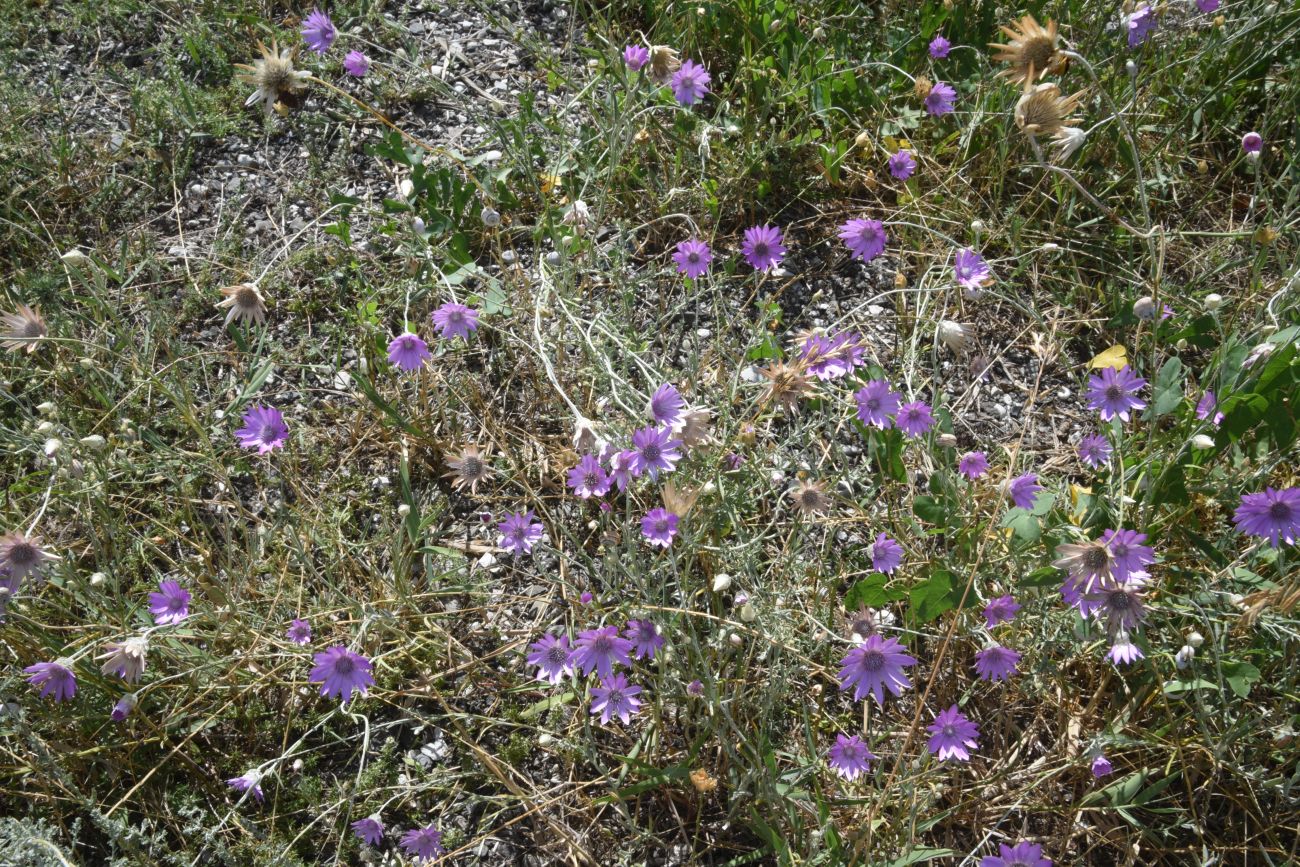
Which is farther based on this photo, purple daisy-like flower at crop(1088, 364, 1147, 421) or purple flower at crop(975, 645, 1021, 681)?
purple daisy-like flower at crop(1088, 364, 1147, 421)

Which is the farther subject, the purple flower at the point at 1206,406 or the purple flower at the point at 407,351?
the purple flower at the point at 407,351

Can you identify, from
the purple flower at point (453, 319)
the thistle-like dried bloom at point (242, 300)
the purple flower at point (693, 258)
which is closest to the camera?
the thistle-like dried bloom at point (242, 300)

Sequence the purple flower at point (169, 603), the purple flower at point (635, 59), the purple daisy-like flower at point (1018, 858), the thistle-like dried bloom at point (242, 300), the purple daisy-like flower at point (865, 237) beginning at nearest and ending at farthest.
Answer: the purple daisy-like flower at point (1018, 858), the purple flower at point (169, 603), the thistle-like dried bloom at point (242, 300), the purple daisy-like flower at point (865, 237), the purple flower at point (635, 59)

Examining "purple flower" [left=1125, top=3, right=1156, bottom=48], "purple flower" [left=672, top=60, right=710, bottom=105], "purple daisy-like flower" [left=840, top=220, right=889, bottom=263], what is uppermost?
"purple flower" [left=1125, top=3, right=1156, bottom=48]

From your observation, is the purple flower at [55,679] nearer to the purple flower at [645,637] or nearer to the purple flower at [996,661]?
the purple flower at [645,637]

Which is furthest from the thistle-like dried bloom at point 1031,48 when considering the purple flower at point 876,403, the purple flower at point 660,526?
the purple flower at point 660,526

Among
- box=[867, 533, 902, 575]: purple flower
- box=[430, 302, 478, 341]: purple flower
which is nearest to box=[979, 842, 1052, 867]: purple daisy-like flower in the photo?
box=[867, 533, 902, 575]: purple flower

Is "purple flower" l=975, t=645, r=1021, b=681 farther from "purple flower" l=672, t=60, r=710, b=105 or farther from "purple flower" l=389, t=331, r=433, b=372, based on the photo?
"purple flower" l=672, t=60, r=710, b=105
